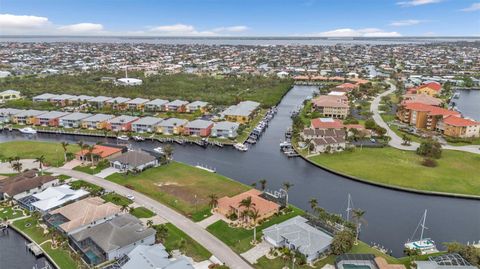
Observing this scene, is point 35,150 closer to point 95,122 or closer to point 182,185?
point 95,122

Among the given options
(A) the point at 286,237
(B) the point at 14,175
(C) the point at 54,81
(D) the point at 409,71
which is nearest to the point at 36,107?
(C) the point at 54,81

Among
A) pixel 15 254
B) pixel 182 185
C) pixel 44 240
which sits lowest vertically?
pixel 15 254

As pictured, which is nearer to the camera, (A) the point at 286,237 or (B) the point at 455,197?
(A) the point at 286,237

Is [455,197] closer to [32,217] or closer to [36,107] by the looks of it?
[32,217]

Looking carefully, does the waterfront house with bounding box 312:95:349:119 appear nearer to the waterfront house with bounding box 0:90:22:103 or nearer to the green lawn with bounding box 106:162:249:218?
the green lawn with bounding box 106:162:249:218

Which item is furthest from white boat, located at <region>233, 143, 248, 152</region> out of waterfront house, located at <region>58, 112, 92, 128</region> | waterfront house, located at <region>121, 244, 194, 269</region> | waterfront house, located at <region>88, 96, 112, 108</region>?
waterfront house, located at <region>88, 96, 112, 108</region>

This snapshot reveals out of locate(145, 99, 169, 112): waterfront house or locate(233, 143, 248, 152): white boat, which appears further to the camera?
locate(145, 99, 169, 112): waterfront house

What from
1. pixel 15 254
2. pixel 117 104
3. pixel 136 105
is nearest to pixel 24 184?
pixel 15 254
